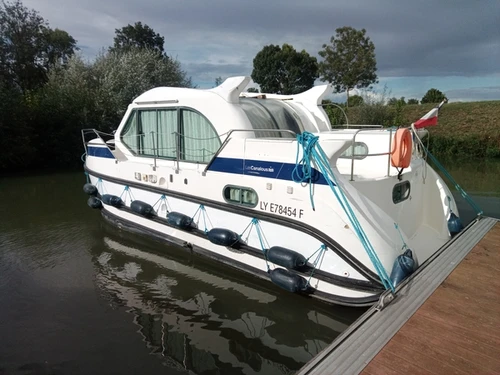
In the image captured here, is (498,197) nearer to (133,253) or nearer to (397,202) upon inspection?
(397,202)

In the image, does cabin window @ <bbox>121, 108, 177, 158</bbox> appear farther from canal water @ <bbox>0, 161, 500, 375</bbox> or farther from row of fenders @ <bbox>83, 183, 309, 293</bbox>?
canal water @ <bbox>0, 161, 500, 375</bbox>

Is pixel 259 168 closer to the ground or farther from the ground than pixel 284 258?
farther from the ground

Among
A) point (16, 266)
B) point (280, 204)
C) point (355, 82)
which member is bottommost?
point (16, 266)

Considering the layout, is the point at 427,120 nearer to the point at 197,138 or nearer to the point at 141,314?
the point at 197,138

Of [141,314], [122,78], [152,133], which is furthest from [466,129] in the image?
[141,314]

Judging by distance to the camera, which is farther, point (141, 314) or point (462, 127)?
point (462, 127)

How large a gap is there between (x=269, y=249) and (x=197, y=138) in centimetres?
237

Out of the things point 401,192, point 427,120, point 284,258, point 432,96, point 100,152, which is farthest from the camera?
point 432,96

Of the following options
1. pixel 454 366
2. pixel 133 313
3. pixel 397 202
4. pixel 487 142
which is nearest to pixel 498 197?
pixel 397 202

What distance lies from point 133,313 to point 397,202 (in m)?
3.74

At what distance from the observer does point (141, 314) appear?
4.70 meters

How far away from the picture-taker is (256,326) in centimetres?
438

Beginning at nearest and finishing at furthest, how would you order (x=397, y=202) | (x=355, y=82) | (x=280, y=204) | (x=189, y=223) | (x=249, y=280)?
1. (x=280, y=204)
2. (x=397, y=202)
3. (x=249, y=280)
4. (x=189, y=223)
5. (x=355, y=82)

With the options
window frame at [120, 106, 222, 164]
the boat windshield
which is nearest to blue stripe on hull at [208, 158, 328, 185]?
window frame at [120, 106, 222, 164]
